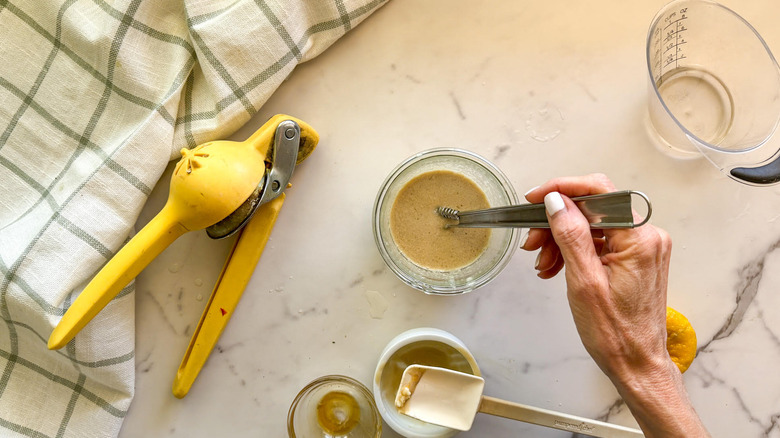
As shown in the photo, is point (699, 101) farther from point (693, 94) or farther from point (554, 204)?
point (554, 204)

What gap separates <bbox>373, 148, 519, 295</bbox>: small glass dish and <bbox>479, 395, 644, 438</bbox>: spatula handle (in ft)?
0.66

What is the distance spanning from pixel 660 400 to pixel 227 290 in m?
0.74

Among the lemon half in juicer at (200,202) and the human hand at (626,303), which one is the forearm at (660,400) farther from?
the lemon half in juicer at (200,202)

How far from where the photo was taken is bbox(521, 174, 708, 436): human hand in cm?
76

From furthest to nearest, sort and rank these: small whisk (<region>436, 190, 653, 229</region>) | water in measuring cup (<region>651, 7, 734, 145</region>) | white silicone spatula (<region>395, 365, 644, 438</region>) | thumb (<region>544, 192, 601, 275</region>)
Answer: water in measuring cup (<region>651, 7, 734, 145</region>) < white silicone spatula (<region>395, 365, 644, 438</region>) < thumb (<region>544, 192, 601, 275</region>) < small whisk (<region>436, 190, 653, 229</region>)

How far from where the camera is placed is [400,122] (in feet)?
3.49

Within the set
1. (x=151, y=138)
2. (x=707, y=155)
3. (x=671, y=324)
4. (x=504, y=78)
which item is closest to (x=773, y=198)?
(x=707, y=155)

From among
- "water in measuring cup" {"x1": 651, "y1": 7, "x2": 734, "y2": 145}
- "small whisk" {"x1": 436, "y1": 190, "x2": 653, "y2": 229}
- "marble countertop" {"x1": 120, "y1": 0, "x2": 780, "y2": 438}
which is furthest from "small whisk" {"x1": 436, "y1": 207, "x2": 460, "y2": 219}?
"water in measuring cup" {"x1": 651, "y1": 7, "x2": 734, "y2": 145}

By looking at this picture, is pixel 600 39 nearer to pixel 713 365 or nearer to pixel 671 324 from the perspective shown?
pixel 671 324

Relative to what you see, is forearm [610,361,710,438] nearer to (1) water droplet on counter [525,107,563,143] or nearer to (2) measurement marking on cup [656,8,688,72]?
(1) water droplet on counter [525,107,563,143]

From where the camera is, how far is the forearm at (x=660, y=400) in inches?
33.5

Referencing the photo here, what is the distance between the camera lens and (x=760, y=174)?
966mm

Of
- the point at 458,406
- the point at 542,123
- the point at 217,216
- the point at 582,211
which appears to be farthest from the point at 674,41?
the point at 217,216

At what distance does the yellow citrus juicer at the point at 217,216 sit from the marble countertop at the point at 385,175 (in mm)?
37
